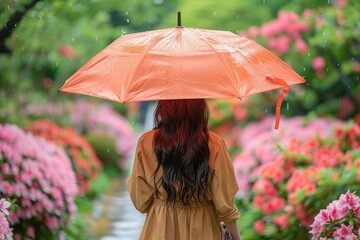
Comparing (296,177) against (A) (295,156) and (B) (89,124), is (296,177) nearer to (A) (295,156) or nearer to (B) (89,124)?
(A) (295,156)

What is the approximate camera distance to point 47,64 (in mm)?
18188

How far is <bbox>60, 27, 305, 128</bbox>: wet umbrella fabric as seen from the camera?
12.2 feet

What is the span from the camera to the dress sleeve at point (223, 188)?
3682 millimetres

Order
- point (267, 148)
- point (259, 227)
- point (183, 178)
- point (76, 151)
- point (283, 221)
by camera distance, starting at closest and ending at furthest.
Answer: point (183, 178), point (283, 221), point (259, 227), point (267, 148), point (76, 151)

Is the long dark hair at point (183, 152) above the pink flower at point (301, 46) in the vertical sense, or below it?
below

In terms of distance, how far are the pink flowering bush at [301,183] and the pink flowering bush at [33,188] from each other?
6.71 ft

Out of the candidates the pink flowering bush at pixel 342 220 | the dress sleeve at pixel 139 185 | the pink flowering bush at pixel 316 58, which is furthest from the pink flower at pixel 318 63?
the dress sleeve at pixel 139 185

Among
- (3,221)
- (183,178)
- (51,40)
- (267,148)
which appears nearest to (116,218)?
(267,148)

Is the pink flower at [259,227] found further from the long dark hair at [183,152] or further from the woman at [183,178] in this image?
the long dark hair at [183,152]

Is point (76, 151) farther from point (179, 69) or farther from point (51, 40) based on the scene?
point (179, 69)

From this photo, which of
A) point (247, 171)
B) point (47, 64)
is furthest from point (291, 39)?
point (47, 64)

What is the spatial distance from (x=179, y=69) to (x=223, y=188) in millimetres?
707

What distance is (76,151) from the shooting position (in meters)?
11.4

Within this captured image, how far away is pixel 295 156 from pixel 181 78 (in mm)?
4147
